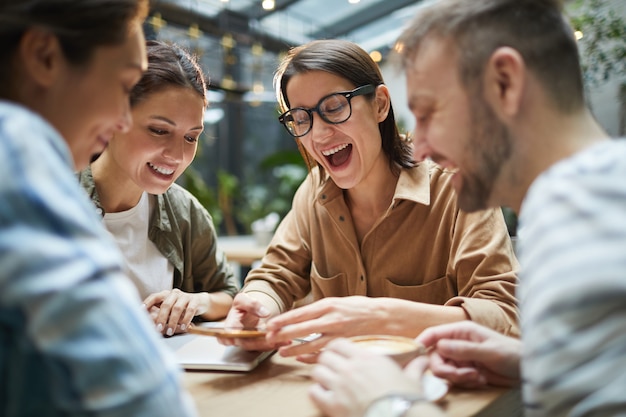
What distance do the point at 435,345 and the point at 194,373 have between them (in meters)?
0.57

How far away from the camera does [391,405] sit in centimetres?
86

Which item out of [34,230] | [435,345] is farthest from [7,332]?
[435,345]

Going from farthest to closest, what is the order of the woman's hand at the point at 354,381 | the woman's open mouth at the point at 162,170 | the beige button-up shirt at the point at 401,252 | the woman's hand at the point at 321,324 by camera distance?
the woman's open mouth at the point at 162,170 → the beige button-up shirt at the point at 401,252 → the woman's hand at the point at 321,324 → the woman's hand at the point at 354,381

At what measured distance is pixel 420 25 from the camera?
45.0 inches

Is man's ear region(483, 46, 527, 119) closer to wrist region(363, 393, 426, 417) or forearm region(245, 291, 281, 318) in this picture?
wrist region(363, 393, 426, 417)

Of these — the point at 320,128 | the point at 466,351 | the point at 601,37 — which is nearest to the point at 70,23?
the point at 466,351

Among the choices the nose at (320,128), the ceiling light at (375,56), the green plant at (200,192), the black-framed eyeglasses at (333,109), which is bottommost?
the green plant at (200,192)

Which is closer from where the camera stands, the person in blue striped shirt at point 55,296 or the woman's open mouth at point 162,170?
the person in blue striped shirt at point 55,296

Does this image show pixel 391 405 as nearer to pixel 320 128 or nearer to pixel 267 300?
pixel 267 300

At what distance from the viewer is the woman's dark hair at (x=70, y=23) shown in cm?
78

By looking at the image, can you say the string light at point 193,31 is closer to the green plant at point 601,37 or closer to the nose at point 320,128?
the green plant at point 601,37

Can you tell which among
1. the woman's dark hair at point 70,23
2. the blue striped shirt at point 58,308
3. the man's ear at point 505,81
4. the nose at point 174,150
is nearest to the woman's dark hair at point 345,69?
the nose at point 174,150

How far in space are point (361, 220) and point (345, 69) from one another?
0.56 meters

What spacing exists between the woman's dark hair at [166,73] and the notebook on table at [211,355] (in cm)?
82
